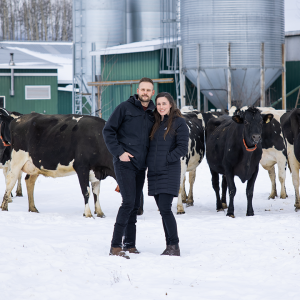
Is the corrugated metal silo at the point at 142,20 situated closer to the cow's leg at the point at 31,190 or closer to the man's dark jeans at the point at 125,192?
the cow's leg at the point at 31,190

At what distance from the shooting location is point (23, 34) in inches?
3159

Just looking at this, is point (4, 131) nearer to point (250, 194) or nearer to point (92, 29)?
point (250, 194)

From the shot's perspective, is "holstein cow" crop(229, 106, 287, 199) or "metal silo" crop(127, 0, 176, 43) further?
"metal silo" crop(127, 0, 176, 43)

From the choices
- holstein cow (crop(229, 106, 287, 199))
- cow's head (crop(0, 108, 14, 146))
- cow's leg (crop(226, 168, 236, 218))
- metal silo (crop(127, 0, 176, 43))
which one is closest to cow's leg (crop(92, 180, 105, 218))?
cow's leg (crop(226, 168, 236, 218))

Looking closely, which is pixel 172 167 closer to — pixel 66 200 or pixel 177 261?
pixel 177 261

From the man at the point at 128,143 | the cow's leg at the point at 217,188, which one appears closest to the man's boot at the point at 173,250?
the man at the point at 128,143

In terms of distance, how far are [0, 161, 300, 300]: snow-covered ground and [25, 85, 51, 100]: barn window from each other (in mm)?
23307

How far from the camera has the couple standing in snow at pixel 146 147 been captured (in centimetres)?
554

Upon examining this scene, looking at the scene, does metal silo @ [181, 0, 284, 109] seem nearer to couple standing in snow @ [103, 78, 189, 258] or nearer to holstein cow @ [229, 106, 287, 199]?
holstein cow @ [229, 106, 287, 199]

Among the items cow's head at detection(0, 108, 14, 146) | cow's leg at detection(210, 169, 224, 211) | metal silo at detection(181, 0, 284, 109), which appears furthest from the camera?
metal silo at detection(181, 0, 284, 109)

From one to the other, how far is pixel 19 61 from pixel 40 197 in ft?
76.0

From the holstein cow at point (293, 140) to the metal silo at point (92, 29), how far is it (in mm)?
18735

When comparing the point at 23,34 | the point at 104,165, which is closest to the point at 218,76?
the point at 104,165

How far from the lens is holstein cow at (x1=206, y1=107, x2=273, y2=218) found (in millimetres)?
8703
